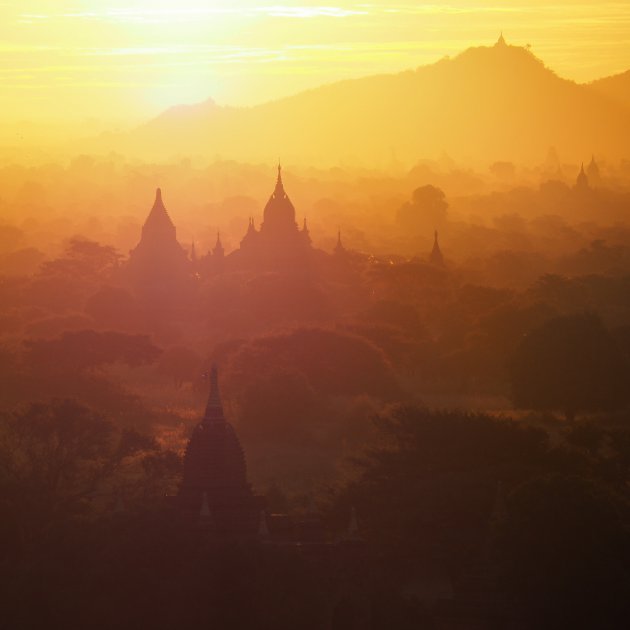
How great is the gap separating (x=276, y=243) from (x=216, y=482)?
32.6 m

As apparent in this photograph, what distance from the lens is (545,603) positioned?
1772cm

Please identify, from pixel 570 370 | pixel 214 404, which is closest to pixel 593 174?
pixel 570 370

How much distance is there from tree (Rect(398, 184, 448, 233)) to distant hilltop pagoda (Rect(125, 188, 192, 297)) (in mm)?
45920

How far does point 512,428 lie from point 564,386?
8.64 meters

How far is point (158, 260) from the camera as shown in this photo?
159 ft

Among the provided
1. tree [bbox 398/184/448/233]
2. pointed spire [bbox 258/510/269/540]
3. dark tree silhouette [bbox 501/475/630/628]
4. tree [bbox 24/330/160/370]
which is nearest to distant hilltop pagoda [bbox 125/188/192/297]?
tree [bbox 24/330/160/370]

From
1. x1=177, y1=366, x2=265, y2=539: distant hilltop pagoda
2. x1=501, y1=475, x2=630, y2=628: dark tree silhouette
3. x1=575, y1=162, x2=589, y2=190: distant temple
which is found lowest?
x1=501, y1=475, x2=630, y2=628: dark tree silhouette

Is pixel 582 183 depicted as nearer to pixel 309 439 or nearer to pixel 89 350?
pixel 89 350

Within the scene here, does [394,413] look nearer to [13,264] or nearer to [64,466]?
[64,466]

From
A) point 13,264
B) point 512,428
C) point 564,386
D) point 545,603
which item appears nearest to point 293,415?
point 564,386

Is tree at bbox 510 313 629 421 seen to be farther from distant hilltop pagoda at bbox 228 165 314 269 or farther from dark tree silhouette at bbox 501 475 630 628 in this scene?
→ distant hilltop pagoda at bbox 228 165 314 269

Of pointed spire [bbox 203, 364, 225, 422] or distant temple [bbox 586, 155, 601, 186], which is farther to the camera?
distant temple [bbox 586, 155, 601, 186]

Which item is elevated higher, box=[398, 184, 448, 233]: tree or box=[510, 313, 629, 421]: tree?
box=[398, 184, 448, 233]: tree

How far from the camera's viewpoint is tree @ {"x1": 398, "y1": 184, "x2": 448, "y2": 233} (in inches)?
3750
